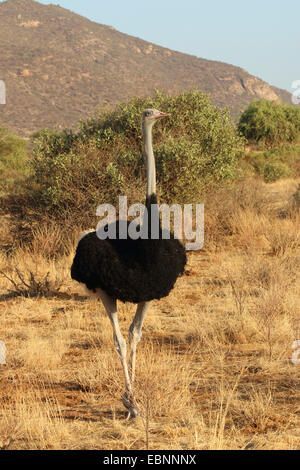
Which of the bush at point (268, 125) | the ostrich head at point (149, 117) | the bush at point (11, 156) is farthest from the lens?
the bush at point (268, 125)

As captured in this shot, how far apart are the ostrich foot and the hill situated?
30791 mm

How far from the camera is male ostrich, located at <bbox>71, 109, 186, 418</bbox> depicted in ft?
13.0

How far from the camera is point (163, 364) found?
15.3 feet

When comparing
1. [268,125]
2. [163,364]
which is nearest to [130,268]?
[163,364]

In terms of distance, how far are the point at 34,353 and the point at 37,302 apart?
2.16 m

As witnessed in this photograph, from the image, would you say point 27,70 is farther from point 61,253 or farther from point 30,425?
point 30,425

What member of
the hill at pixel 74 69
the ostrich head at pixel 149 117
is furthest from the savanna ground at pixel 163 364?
the hill at pixel 74 69

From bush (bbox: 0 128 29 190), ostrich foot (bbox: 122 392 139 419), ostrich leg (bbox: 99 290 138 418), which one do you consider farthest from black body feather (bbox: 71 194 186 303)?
bush (bbox: 0 128 29 190)

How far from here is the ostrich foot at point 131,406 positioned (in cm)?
393

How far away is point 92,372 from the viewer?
4.72m

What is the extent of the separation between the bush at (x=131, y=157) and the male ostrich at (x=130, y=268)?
457cm

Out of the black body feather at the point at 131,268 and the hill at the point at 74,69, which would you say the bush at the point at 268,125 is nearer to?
the hill at the point at 74,69
